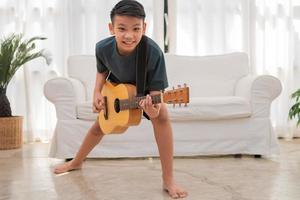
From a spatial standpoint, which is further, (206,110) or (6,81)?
(6,81)

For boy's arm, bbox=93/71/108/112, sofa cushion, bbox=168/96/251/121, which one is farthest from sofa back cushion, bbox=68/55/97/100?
boy's arm, bbox=93/71/108/112

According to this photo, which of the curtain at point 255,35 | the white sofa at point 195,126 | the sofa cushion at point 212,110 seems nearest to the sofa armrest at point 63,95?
the white sofa at point 195,126

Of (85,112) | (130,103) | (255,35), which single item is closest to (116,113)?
(130,103)

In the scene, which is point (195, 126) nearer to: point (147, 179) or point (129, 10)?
point (147, 179)

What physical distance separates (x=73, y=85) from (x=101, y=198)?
45.5 inches

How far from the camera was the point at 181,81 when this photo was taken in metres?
3.49

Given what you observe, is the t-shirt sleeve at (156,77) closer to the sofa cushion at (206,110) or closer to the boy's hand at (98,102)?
the boy's hand at (98,102)

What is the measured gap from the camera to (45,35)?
3.93m

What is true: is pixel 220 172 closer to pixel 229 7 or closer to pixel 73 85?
pixel 73 85

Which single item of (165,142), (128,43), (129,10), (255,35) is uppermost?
(255,35)

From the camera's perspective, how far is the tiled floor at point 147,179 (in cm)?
196

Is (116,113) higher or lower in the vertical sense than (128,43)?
lower

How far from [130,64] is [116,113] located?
240 millimetres

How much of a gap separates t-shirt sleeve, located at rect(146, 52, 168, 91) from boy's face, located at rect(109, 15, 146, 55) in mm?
130
